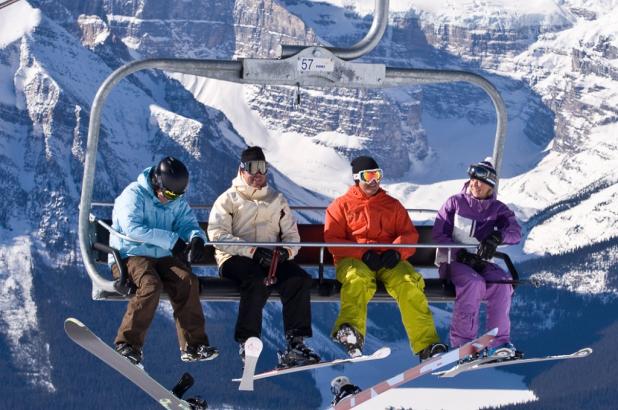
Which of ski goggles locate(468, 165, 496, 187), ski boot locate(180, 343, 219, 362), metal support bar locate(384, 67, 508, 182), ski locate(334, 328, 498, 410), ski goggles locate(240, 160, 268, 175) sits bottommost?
ski locate(334, 328, 498, 410)

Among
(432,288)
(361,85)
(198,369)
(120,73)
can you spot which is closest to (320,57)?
(361,85)

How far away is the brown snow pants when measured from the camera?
12992mm

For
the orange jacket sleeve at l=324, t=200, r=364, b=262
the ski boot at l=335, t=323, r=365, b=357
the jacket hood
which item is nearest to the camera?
the ski boot at l=335, t=323, r=365, b=357

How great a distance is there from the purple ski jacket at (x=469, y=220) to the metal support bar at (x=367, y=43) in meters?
2.11

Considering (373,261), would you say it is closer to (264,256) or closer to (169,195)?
(264,256)

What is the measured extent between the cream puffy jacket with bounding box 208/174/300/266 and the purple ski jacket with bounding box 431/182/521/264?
1417 millimetres

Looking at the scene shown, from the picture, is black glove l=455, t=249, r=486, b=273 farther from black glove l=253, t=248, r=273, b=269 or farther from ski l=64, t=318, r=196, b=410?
ski l=64, t=318, r=196, b=410

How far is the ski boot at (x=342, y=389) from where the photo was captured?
13.3 metres

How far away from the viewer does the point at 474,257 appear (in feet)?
46.9

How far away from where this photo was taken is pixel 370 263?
13852 mm

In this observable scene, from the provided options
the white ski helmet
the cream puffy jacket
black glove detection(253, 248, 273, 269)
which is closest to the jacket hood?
the cream puffy jacket

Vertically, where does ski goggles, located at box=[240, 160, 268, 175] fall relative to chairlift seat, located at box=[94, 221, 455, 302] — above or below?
above

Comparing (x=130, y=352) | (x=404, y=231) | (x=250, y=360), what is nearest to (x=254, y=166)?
(x=404, y=231)

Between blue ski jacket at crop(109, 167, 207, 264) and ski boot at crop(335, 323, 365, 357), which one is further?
ski boot at crop(335, 323, 365, 357)
